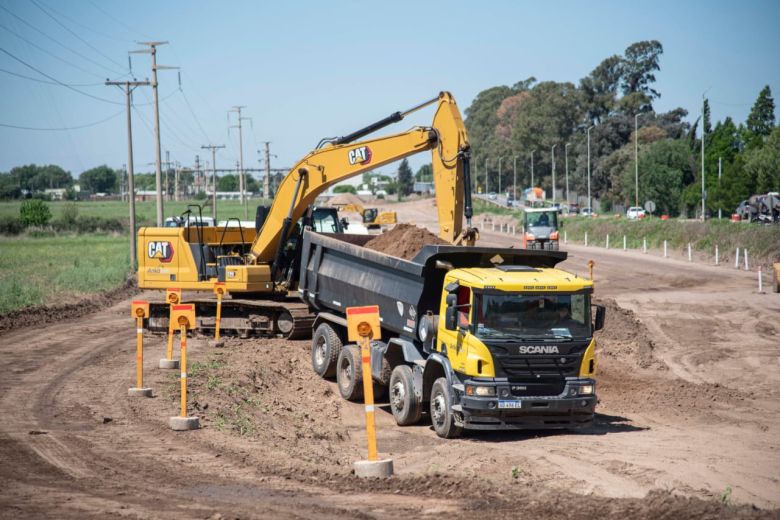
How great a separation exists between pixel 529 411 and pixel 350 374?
15.6 feet

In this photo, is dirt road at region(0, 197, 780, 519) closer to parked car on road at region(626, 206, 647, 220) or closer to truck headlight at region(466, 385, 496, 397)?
truck headlight at region(466, 385, 496, 397)

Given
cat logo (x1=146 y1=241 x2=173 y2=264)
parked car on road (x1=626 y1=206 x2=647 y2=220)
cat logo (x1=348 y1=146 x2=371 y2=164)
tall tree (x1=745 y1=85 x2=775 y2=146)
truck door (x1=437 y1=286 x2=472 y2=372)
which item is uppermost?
tall tree (x1=745 y1=85 x2=775 y2=146)

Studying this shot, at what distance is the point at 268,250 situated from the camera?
917 inches

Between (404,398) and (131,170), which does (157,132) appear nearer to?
(131,170)

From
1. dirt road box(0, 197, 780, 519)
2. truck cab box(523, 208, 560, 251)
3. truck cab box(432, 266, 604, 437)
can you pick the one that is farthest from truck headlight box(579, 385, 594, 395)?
truck cab box(523, 208, 560, 251)

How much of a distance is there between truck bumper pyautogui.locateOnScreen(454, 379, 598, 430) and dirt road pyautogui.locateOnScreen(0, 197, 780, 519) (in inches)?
11.9

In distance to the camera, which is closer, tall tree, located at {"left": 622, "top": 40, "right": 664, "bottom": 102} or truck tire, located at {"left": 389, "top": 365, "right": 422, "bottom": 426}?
truck tire, located at {"left": 389, "top": 365, "right": 422, "bottom": 426}

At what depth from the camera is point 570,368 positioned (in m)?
13.5

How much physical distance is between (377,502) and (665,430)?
6.32 m

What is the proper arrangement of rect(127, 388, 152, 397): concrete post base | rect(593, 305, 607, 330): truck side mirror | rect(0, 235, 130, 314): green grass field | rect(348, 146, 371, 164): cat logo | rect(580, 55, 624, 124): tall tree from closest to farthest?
rect(593, 305, 607, 330): truck side mirror, rect(127, 388, 152, 397): concrete post base, rect(348, 146, 371, 164): cat logo, rect(0, 235, 130, 314): green grass field, rect(580, 55, 624, 124): tall tree

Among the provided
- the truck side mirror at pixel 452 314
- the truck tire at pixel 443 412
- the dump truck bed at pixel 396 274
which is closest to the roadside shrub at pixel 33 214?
the dump truck bed at pixel 396 274

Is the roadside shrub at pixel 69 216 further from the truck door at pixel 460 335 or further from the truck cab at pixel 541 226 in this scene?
the truck door at pixel 460 335

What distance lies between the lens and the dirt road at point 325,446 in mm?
9688

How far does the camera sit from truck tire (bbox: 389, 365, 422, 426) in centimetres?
1484
